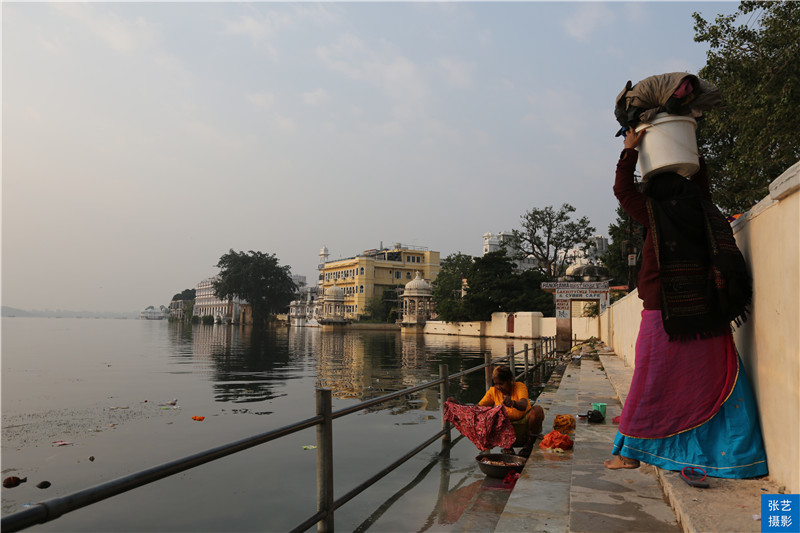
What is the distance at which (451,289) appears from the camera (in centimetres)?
5531

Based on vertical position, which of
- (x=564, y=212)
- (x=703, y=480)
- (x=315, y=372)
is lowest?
(x=315, y=372)

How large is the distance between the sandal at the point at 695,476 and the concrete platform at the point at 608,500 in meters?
0.03

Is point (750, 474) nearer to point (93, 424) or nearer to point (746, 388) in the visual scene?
point (746, 388)

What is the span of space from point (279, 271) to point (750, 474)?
284ft

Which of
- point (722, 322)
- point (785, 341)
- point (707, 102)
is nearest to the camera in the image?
point (785, 341)

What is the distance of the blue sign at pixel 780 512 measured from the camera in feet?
6.75

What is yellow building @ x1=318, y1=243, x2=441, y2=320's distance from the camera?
81806 millimetres

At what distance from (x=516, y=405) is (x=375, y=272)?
77.6 meters

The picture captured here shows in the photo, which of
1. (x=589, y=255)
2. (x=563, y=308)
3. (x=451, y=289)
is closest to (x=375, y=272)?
(x=451, y=289)

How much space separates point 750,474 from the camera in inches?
102

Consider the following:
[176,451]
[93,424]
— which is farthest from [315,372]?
[176,451]

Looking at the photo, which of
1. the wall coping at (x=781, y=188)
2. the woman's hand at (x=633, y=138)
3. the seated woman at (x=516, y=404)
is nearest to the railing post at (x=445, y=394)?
the seated woman at (x=516, y=404)

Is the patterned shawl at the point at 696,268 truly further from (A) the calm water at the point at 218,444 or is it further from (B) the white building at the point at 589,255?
(B) the white building at the point at 589,255

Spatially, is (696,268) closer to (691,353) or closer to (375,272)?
(691,353)
